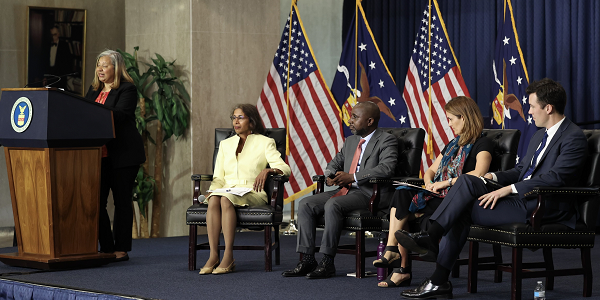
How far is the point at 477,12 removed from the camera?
7.22m

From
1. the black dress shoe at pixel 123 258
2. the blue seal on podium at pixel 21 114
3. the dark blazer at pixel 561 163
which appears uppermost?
the blue seal on podium at pixel 21 114

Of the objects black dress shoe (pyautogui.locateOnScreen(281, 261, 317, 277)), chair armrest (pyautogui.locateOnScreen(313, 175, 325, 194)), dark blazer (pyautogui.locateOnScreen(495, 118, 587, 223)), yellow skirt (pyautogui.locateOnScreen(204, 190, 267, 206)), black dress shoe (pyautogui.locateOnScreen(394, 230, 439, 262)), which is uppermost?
dark blazer (pyautogui.locateOnScreen(495, 118, 587, 223))

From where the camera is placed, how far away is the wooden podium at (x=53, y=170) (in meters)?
4.10

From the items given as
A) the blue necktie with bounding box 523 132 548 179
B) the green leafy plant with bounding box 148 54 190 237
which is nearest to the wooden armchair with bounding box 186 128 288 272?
the blue necktie with bounding box 523 132 548 179

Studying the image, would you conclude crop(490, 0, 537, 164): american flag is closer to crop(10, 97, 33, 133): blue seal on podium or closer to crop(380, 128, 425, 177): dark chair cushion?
crop(380, 128, 425, 177): dark chair cushion

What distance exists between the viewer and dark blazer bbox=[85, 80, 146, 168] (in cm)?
460

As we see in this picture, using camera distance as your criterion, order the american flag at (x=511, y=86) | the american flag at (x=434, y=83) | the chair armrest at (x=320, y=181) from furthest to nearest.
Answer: the american flag at (x=434, y=83) < the american flag at (x=511, y=86) < the chair armrest at (x=320, y=181)

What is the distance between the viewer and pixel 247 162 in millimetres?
4621

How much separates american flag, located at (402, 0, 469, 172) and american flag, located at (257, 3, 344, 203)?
0.73 meters

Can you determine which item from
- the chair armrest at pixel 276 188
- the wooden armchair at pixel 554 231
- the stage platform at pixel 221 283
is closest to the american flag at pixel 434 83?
the stage platform at pixel 221 283

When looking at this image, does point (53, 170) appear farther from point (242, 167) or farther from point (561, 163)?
point (561, 163)

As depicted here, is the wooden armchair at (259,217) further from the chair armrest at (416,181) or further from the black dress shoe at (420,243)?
the black dress shoe at (420,243)

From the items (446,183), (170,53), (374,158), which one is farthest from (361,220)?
(170,53)

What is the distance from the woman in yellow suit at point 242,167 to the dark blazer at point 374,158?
0.43m
